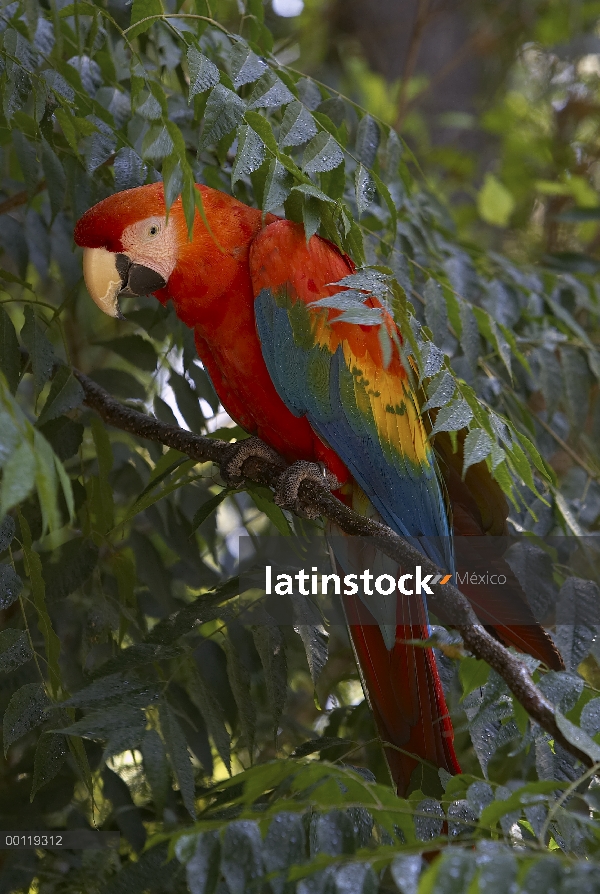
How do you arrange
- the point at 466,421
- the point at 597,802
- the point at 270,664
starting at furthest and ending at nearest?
the point at 270,664
the point at 466,421
the point at 597,802

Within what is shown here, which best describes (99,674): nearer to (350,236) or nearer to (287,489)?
(287,489)

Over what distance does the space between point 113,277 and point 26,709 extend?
1.70ft

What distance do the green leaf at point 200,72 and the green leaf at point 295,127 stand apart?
85mm

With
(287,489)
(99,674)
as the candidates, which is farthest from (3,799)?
(287,489)

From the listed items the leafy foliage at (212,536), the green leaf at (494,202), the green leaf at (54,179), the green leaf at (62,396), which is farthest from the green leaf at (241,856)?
the green leaf at (494,202)

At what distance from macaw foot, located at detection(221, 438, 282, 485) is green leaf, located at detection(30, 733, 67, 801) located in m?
0.38

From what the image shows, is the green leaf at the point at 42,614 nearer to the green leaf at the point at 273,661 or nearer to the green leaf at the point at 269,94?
the green leaf at the point at 273,661

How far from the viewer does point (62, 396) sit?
2.82ft

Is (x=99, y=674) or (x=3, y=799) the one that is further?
(x=3, y=799)

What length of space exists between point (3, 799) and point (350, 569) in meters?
0.50

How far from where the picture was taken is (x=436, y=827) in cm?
70

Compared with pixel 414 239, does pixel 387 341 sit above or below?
below

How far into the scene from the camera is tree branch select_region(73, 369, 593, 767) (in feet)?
1.98

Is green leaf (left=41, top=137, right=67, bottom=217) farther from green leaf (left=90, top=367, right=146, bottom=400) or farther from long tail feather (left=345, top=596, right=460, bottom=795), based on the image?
long tail feather (left=345, top=596, right=460, bottom=795)
